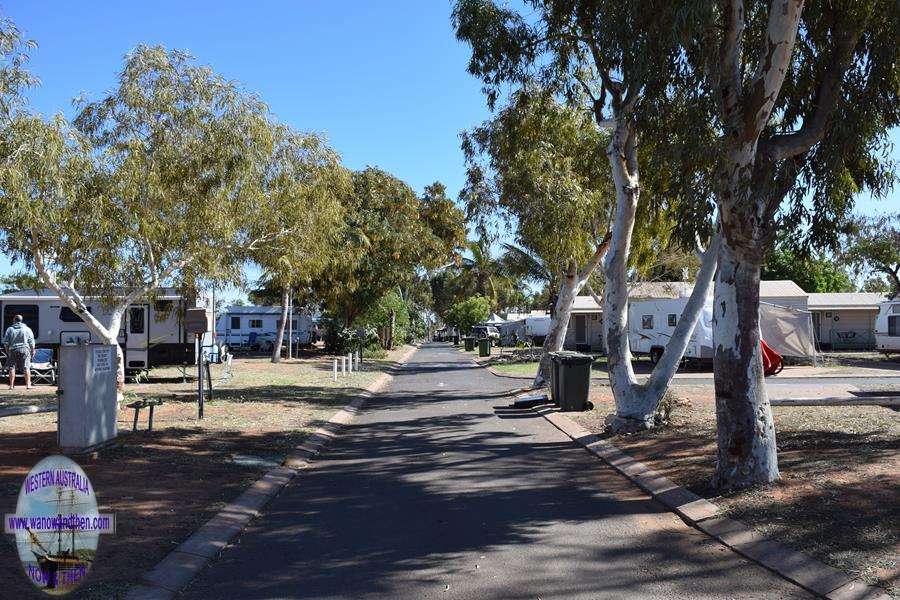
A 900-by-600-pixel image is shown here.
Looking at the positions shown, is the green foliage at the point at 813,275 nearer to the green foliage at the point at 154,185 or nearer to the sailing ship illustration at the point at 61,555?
the green foliage at the point at 154,185

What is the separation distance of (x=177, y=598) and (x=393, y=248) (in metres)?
26.6

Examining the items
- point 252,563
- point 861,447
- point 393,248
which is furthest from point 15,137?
point 393,248

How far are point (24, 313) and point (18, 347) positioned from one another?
6.48 meters

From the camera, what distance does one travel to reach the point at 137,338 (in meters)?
22.6

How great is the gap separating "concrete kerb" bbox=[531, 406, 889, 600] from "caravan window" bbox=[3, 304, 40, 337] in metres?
19.9

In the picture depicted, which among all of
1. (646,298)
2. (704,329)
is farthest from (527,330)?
(704,329)

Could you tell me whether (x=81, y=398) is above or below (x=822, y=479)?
above

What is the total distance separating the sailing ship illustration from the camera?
5.05 meters

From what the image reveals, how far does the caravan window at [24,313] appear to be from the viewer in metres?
Result: 22.9

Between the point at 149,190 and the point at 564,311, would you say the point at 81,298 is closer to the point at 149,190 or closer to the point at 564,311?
the point at 149,190

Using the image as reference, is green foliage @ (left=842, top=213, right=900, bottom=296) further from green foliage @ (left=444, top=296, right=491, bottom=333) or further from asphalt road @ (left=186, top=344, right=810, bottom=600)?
green foliage @ (left=444, top=296, right=491, bottom=333)

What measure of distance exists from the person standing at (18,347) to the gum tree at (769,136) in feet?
50.9

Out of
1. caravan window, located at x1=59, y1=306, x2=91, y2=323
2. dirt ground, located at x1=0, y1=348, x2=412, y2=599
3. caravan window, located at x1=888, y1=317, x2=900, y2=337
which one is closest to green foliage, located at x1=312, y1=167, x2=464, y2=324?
→ caravan window, located at x1=59, y1=306, x2=91, y2=323

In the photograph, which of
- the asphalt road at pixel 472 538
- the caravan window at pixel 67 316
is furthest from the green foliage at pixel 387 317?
the asphalt road at pixel 472 538
